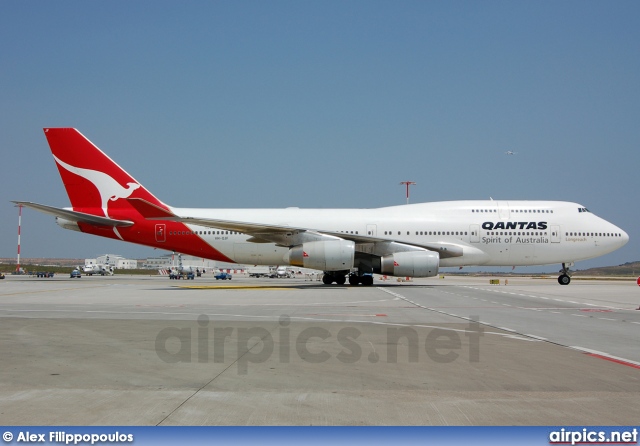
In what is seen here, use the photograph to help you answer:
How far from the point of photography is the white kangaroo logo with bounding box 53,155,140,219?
107ft

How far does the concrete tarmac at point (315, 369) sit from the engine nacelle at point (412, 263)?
14396mm

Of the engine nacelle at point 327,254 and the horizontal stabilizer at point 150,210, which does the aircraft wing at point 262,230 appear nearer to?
the horizontal stabilizer at point 150,210

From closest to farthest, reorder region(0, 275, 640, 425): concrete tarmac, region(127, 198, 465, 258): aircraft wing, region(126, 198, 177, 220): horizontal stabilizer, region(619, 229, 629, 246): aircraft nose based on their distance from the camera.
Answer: region(0, 275, 640, 425): concrete tarmac < region(126, 198, 177, 220): horizontal stabilizer < region(127, 198, 465, 258): aircraft wing < region(619, 229, 629, 246): aircraft nose

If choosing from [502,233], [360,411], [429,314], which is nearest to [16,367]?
[360,411]

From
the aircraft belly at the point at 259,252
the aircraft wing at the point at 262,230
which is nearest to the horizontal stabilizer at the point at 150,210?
the aircraft wing at the point at 262,230

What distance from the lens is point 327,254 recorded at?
2902 cm

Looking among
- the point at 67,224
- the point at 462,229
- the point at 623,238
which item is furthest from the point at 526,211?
the point at 67,224

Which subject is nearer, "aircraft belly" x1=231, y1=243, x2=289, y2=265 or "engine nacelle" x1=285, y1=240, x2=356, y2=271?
"engine nacelle" x1=285, y1=240, x2=356, y2=271

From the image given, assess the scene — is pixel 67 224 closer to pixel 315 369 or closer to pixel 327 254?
pixel 327 254

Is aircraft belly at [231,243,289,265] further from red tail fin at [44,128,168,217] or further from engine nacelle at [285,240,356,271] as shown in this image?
red tail fin at [44,128,168,217]

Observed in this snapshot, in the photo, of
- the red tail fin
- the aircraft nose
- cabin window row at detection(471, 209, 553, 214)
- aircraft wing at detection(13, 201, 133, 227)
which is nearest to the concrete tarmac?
aircraft wing at detection(13, 201, 133, 227)

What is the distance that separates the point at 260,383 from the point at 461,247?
2680cm

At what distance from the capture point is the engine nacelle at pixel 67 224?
32.3m

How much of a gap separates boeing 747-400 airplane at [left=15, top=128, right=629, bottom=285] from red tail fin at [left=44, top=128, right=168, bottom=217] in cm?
5
